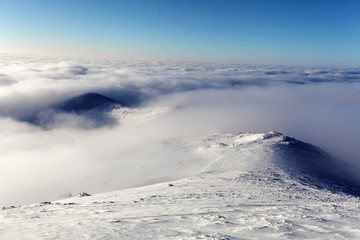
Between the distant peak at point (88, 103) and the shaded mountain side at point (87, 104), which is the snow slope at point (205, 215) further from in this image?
the distant peak at point (88, 103)

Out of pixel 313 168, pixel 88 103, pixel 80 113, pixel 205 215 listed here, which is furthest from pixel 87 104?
pixel 205 215

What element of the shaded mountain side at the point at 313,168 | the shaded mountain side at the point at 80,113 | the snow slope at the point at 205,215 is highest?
the snow slope at the point at 205,215

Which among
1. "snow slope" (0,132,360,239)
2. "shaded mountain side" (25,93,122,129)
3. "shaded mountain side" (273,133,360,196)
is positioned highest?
"snow slope" (0,132,360,239)

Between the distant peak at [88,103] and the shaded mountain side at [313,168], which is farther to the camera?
the distant peak at [88,103]

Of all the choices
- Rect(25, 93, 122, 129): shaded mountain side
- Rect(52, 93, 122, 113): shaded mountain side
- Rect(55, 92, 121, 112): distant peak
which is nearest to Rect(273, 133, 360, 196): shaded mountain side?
Rect(25, 93, 122, 129): shaded mountain side

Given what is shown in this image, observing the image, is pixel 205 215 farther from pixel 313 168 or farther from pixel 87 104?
pixel 87 104

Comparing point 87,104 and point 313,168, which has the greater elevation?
point 313,168

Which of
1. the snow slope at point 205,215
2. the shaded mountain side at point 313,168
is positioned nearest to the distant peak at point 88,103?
the shaded mountain side at point 313,168

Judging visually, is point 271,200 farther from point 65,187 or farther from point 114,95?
point 114,95

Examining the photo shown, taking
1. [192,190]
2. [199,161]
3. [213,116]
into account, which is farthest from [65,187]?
[213,116]

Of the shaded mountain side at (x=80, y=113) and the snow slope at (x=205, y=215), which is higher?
the snow slope at (x=205, y=215)

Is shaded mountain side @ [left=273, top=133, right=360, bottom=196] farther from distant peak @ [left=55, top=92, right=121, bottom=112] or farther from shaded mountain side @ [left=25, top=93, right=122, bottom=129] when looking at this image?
distant peak @ [left=55, top=92, right=121, bottom=112]

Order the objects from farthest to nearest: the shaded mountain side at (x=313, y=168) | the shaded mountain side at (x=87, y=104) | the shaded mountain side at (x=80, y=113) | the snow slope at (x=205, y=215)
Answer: the shaded mountain side at (x=87, y=104)
the shaded mountain side at (x=80, y=113)
the shaded mountain side at (x=313, y=168)
the snow slope at (x=205, y=215)

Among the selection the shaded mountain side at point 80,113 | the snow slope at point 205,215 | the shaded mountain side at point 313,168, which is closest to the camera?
the snow slope at point 205,215
